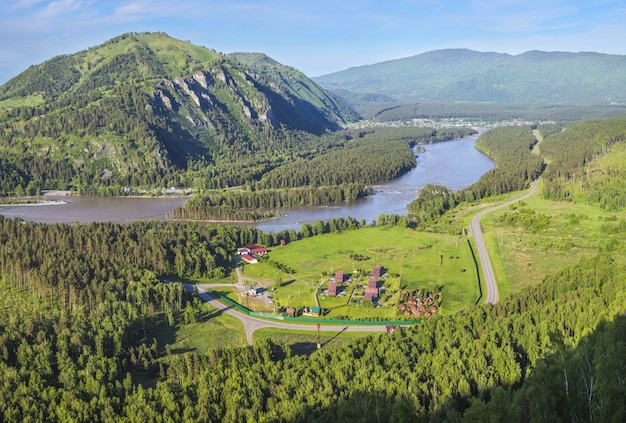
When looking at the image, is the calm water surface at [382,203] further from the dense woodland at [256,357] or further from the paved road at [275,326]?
the paved road at [275,326]

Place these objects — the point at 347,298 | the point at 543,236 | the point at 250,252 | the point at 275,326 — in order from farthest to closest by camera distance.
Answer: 1. the point at 543,236
2. the point at 250,252
3. the point at 347,298
4. the point at 275,326

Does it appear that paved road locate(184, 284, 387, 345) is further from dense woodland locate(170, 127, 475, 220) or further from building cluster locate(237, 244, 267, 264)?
dense woodland locate(170, 127, 475, 220)

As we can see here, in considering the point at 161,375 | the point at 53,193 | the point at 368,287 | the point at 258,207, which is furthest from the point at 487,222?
the point at 53,193

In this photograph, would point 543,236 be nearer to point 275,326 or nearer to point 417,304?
point 417,304

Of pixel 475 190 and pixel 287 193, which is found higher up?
pixel 287 193

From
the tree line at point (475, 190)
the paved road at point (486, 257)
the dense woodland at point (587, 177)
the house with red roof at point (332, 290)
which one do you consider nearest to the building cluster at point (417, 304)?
the paved road at point (486, 257)

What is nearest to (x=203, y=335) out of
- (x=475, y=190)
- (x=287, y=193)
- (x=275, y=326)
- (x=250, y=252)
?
(x=275, y=326)

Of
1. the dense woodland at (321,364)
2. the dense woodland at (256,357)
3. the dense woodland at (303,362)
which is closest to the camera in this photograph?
the dense woodland at (321,364)
